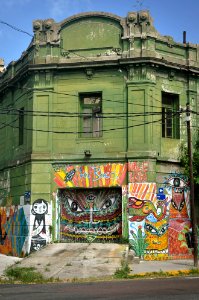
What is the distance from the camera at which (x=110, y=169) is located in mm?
21484

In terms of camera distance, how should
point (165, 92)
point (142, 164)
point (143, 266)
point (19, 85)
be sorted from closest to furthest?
point (143, 266)
point (142, 164)
point (165, 92)
point (19, 85)

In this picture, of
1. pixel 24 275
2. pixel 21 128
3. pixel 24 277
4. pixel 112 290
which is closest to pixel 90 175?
pixel 21 128

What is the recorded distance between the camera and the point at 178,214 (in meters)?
21.7

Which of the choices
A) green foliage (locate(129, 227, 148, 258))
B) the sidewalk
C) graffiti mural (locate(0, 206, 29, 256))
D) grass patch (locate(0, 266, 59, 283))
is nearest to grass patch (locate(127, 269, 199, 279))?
the sidewalk

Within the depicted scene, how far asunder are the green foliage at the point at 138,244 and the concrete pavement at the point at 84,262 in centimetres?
50

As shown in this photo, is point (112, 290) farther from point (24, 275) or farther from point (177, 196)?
point (177, 196)

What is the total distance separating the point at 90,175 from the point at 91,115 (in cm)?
275

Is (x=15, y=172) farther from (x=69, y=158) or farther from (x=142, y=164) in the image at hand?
(x=142, y=164)

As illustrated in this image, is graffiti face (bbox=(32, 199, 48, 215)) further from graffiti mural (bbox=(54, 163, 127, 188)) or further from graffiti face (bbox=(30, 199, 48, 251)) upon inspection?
graffiti mural (bbox=(54, 163, 127, 188))

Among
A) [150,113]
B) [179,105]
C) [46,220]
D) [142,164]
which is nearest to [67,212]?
[46,220]

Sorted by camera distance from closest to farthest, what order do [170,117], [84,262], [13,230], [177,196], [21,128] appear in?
[84,262], [177,196], [170,117], [13,230], [21,128]

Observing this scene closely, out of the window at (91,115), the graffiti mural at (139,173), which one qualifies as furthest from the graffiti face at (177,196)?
the window at (91,115)

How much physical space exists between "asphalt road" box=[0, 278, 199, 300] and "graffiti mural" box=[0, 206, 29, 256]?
7381mm

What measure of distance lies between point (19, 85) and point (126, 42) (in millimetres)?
5752
